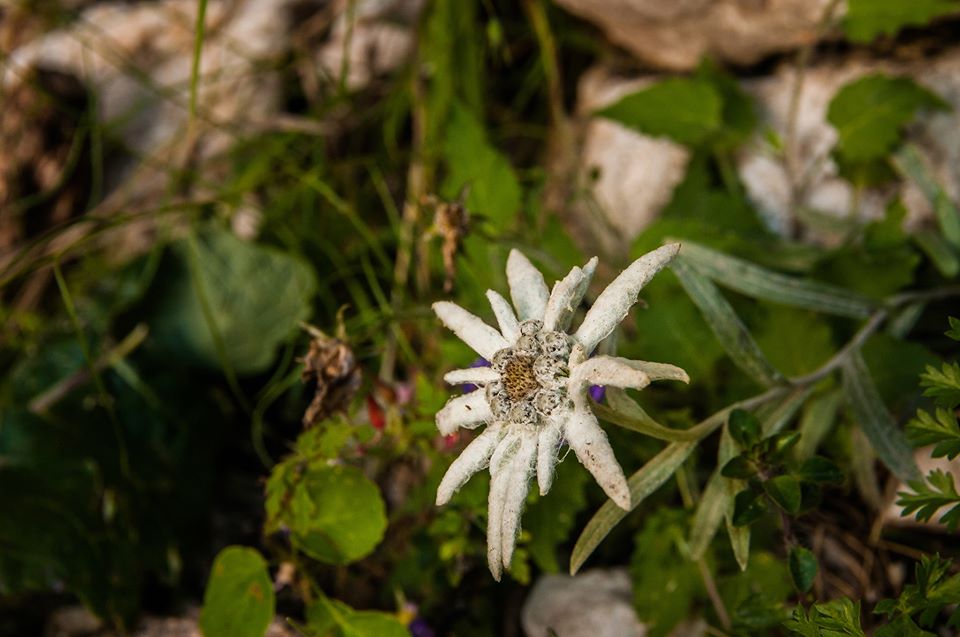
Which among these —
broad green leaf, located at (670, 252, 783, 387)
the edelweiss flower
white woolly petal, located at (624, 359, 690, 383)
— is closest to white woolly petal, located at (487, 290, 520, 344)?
the edelweiss flower

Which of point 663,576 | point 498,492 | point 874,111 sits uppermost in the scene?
point 874,111

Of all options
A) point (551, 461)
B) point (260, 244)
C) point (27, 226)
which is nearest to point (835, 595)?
point (551, 461)

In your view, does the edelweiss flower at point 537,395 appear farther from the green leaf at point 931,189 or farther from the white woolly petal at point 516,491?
the green leaf at point 931,189

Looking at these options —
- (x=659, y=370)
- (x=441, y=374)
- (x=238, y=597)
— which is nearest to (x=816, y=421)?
(x=659, y=370)

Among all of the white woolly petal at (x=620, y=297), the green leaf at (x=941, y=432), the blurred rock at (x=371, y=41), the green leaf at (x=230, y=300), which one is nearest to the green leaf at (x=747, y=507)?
the green leaf at (x=941, y=432)

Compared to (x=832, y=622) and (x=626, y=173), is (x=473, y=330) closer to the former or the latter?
(x=832, y=622)

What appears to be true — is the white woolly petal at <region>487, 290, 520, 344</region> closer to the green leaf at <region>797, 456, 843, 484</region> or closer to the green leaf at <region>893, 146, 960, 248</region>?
the green leaf at <region>797, 456, 843, 484</region>
